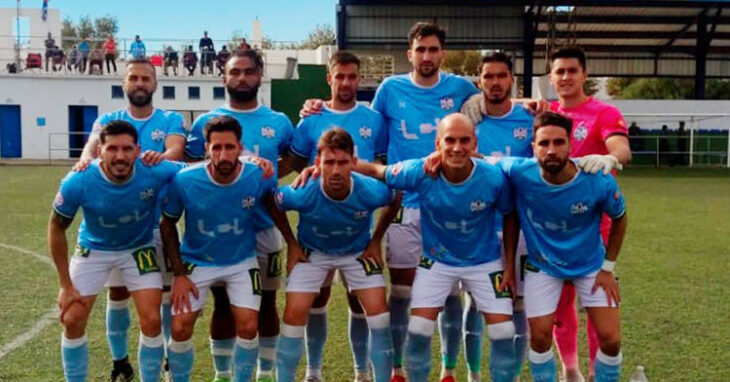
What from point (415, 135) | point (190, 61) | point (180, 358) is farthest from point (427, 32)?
point (190, 61)

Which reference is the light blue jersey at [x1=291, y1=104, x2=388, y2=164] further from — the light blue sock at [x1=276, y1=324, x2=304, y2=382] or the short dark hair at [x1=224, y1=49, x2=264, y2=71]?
the light blue sock at [x1=276, y1=324, x2=304, y2=382]

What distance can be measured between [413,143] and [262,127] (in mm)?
976

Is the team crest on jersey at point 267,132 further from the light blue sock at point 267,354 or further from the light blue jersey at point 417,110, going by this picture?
the light blue sock at point 267,354

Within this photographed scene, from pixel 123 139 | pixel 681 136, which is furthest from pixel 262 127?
pixel 681 136

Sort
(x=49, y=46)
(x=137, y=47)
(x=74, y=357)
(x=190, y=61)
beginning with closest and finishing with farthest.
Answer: (x=74, y=357) < (x=137, y=47) < (x=49, y=46) < (x=190, y=61)

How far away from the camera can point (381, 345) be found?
4289 millimetres

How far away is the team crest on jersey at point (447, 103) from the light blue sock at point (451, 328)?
3.96ft

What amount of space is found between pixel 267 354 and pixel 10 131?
97.0 ft

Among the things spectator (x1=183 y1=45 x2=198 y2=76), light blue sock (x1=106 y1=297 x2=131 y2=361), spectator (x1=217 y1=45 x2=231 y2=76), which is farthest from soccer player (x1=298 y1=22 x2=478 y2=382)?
spectator (x1=183 y1=45 x2=198 y2=76)

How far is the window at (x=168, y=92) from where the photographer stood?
31.1 metres

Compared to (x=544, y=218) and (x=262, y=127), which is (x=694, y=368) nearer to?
(x=544, y=218)

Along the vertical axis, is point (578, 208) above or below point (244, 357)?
above

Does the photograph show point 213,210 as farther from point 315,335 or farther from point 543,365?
point 543,365

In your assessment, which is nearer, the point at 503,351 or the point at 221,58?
the point at 503,351
